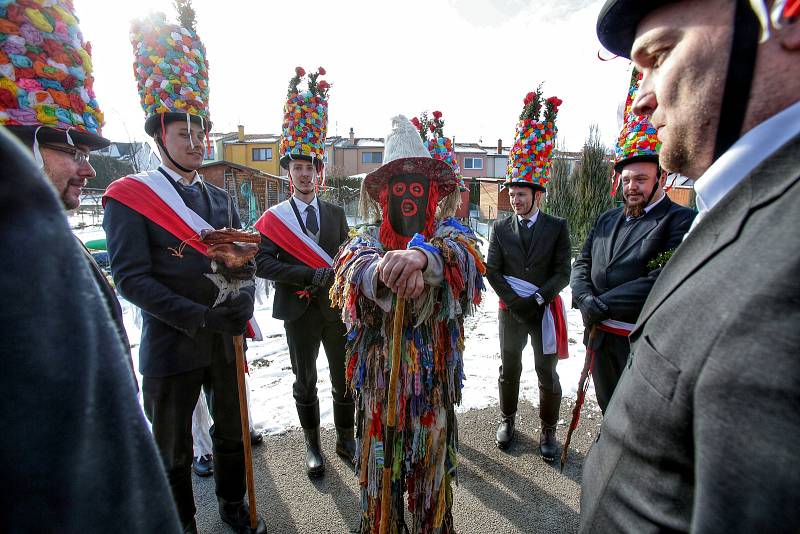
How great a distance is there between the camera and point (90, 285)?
0.50 m

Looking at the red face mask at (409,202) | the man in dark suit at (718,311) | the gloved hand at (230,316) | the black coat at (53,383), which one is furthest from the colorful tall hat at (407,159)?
the black coat at (53,383)

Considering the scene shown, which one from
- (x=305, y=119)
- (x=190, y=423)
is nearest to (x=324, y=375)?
(x=190, y=423)

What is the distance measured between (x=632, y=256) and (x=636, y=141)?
853mm

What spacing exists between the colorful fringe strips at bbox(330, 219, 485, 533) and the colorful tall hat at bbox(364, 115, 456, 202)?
0.35m

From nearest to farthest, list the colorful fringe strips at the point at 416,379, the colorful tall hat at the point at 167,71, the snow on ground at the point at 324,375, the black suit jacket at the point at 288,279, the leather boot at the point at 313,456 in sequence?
the colorful fringe strips at the point at 416,379
the colorful tall hat at the point at 167,71
the leather boot at the point at 313,456
the black suit jacket at the point at 288,279
the snow on ground at the point at 324,375

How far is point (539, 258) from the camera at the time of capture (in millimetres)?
3480

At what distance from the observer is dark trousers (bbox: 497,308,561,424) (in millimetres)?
3299

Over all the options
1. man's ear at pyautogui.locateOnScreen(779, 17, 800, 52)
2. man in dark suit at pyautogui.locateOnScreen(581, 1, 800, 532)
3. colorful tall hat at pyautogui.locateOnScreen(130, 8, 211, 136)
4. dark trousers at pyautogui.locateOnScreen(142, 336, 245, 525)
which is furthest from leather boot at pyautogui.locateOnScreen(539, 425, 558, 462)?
colorful tall hat at pyautogui.locateOnScreen(130, 8, 211, 136)

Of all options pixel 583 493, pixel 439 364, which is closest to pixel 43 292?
pixel 583 493

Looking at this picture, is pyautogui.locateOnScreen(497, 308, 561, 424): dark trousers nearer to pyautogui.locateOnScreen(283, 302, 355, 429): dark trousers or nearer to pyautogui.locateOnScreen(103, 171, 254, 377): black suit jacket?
pyautogui.locateOnScreen(283, 302, 355, 429): dark trousers

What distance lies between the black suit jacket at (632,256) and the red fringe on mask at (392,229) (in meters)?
1.49

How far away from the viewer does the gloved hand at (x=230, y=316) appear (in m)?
2.25

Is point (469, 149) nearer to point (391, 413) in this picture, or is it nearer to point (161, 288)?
point (161, 288)

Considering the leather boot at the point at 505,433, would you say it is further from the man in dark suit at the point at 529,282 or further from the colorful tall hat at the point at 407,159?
the colorful tall hat at the point at 407,159
